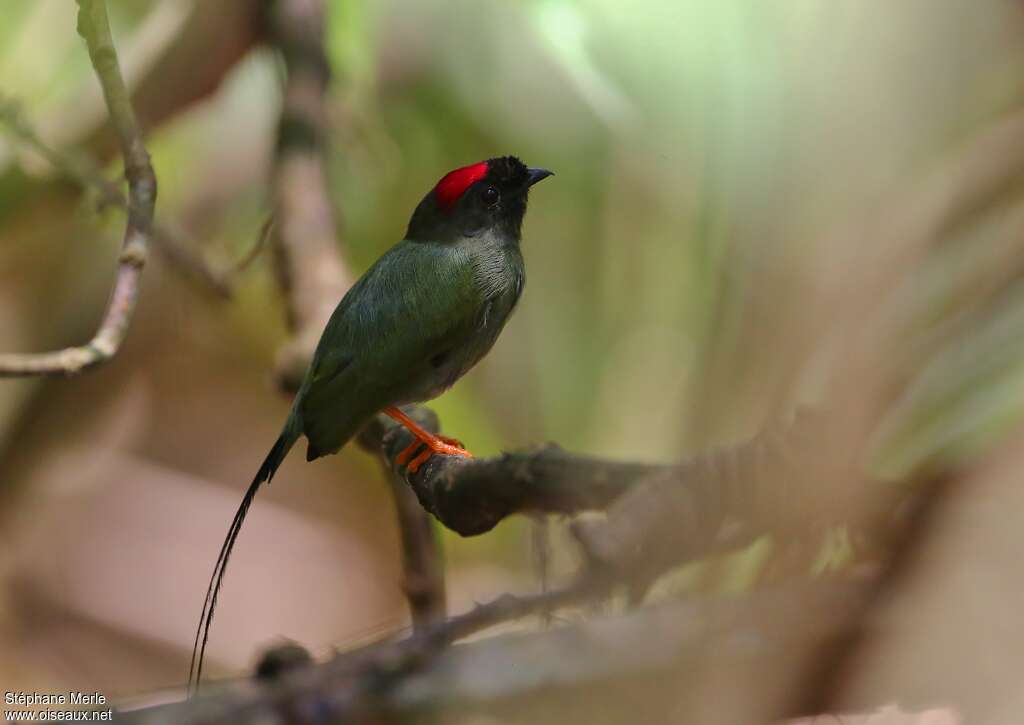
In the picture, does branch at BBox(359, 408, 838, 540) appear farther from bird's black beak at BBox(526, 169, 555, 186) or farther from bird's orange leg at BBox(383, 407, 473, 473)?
bird's black beak at BBox(526, 169, 555, 186)

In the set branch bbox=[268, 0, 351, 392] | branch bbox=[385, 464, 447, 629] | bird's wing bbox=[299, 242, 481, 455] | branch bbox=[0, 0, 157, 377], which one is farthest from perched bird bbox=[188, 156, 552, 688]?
branch bbox=[0, 0, 157, 377]

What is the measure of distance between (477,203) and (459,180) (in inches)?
4.7

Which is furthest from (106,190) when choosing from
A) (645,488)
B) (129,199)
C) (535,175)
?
(645,488)

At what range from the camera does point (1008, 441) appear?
96cm

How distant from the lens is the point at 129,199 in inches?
90.4

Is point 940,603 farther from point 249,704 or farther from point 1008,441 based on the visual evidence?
point 249,704

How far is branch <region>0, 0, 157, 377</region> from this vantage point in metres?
2.05

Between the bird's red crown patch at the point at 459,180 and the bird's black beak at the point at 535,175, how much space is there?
121mm

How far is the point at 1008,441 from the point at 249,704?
1.16 m

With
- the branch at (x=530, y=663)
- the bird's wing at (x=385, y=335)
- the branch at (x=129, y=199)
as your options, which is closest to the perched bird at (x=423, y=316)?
the bird's wing at (x=385, y=335)

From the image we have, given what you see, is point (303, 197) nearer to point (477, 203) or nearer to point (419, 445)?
point (477, 203)

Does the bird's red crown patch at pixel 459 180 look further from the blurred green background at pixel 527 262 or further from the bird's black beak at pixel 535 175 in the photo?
the blurred green background at pixel 527 262

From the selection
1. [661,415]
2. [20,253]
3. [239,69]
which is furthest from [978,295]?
[20,253]

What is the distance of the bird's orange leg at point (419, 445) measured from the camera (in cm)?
262
